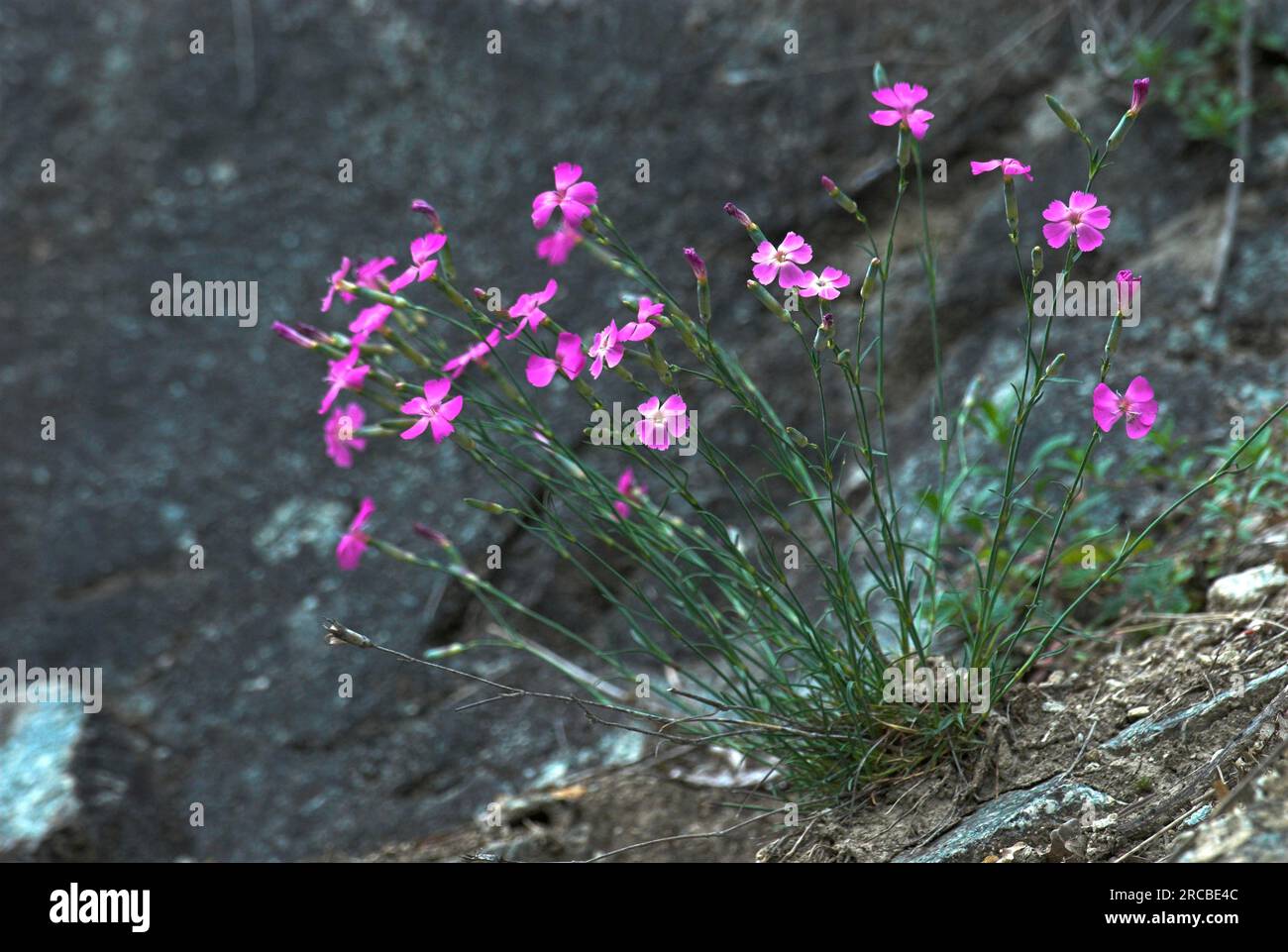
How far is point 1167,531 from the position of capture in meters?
2.25

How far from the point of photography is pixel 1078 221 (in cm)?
144

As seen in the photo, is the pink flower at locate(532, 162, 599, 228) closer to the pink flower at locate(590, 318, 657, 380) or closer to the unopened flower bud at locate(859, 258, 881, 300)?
the pink flower at locate(590, 318, 657, 380)

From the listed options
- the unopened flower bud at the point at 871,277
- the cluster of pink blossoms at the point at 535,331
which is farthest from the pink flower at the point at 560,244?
the unopened flower bud at the point at 871,277

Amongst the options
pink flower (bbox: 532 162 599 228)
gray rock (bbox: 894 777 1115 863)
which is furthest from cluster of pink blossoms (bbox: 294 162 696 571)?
gray rock (bbox: 894 777 1115 863)

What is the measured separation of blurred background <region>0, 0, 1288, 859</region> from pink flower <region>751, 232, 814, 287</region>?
1167mm

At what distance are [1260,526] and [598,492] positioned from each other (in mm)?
1207

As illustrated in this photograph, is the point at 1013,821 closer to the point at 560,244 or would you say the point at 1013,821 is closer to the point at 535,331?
the point at 535,331

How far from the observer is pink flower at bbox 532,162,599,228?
1.58 meters

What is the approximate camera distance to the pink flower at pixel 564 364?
1505mm

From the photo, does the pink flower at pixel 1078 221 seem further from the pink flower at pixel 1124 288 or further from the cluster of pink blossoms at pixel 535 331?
the cluster of pink blossoms at pixel 535 331

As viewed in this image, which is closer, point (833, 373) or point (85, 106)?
point (833, 373)

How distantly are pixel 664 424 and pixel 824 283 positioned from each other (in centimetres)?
28
